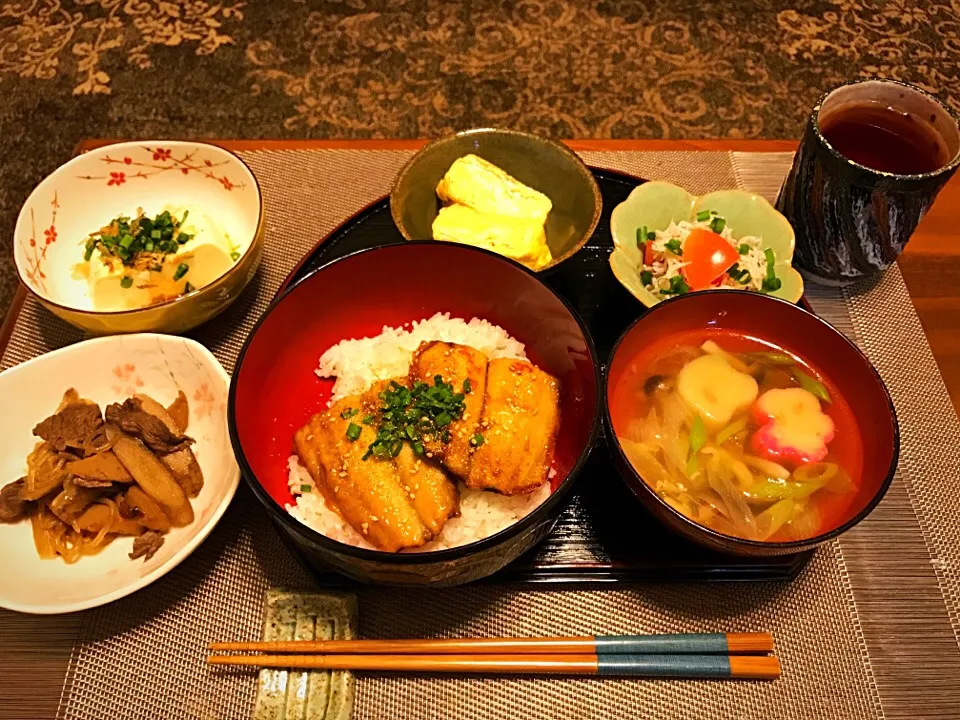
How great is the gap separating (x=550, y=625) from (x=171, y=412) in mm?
1234

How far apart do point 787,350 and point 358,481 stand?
1259mm

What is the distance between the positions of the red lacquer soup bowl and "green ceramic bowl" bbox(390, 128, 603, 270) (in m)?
0.27

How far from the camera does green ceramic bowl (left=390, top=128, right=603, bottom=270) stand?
2.27 meters

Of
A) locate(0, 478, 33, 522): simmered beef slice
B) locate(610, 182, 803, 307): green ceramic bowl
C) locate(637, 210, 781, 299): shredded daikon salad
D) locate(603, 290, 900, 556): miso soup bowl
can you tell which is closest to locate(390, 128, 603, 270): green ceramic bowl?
locate(610, 182, 803, 307): green ceramic bowl

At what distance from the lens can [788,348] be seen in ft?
6.45

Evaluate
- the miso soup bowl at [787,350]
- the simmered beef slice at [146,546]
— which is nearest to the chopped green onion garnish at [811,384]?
the miso soup bowl at [787,350]

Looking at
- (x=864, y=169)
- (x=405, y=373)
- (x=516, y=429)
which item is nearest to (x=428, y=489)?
(x=516, y=429)

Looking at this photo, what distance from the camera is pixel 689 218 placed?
92.0 inches

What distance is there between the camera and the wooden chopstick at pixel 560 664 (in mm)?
1628

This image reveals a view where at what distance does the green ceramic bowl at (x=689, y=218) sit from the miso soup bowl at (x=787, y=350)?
23 cm

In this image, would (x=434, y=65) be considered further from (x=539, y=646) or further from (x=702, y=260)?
(x=539, y=646)

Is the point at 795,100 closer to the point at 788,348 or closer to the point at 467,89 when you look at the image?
the point at 467,89

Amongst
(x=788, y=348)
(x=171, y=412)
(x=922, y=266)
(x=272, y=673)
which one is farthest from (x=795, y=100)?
Result: (x=272, y=673)

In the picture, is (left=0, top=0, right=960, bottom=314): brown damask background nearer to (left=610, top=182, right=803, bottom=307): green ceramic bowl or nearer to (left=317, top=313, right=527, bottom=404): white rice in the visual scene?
(left=610, top=182, right=803, bottom=307): green ceramic bowl
